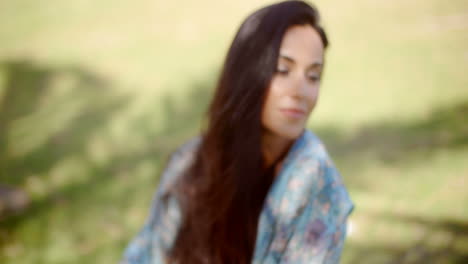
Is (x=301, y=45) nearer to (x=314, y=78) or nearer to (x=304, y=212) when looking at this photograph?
(x=314, y=78)

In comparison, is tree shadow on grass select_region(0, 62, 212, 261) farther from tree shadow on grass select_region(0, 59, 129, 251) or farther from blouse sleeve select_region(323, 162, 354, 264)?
blouse sleeve select_region(323, 162, 354, 264)

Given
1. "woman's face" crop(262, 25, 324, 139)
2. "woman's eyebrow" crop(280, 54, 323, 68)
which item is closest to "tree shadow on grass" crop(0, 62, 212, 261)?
"woman's face" crop(262, 25, 324, 139)

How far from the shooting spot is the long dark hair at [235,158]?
5.61 feet

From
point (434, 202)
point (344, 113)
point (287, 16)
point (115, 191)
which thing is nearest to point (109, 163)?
point (115, 191)

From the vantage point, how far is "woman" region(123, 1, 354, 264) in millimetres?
1720

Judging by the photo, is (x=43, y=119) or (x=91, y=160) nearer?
(x=91, y=160)

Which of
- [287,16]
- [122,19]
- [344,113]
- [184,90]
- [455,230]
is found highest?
[122,19]

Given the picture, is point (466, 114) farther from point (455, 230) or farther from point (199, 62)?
point (199, 62)

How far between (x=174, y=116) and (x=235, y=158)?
399cm

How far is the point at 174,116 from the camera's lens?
579 centimetres

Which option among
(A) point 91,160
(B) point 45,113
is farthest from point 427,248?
(B) point 45,113

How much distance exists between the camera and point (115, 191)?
13.9 feet

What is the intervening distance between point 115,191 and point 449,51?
5131 mm

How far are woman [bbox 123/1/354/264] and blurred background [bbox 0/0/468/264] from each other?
19.7 inches
